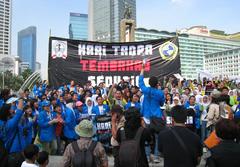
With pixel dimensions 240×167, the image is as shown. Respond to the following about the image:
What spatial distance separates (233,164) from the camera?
3.51 meters

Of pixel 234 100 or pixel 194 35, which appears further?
pixel 194 35

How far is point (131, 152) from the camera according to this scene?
4.66m

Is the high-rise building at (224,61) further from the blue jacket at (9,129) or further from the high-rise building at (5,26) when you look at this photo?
the blue jacket at (9,129)

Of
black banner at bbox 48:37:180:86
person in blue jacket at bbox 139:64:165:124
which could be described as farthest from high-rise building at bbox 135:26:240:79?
person in blue jacket at bbox 139:64:165:124

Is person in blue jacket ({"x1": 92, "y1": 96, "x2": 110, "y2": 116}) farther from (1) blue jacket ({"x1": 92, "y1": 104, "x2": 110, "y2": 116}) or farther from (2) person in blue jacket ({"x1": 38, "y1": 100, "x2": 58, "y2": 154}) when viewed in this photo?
(2) person in blue jacket ({"x1": 38, "y1": 100, "x2": 58, "y2": 154})

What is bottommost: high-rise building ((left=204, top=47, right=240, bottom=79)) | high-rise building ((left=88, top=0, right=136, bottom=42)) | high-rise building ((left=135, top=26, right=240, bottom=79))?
high-rise building ((left=204, top=47, right=240, bottom=79))

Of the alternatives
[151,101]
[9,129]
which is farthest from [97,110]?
[9,129]

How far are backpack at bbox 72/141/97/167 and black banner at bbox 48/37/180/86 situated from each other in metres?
12.8

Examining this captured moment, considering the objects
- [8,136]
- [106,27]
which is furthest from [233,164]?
[106,27]

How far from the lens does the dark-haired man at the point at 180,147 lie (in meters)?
4.23

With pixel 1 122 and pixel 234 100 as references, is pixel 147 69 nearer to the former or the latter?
pixel 234 100

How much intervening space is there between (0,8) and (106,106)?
17486cm

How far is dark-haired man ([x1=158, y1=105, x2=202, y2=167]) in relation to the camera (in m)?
4.23

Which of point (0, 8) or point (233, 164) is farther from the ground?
point (0, 8)
